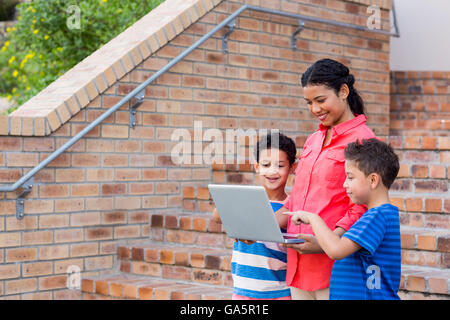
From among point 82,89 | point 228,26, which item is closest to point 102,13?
point 228,26

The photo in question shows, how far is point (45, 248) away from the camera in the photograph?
4.78 meters

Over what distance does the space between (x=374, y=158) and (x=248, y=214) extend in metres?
0.50

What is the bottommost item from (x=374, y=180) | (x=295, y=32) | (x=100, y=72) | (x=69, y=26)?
(x=374, y=180)

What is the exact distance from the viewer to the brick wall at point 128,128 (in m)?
4.71

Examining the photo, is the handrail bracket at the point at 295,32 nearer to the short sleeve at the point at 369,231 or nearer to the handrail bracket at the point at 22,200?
the handrail bracket at the point at 22,200

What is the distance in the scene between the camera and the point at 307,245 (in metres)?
2.62

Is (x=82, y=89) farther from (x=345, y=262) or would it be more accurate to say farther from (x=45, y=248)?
(x=345, y=262)

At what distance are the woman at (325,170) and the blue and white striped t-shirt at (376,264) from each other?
5.6 inches

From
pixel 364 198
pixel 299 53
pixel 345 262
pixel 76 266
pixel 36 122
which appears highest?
pixel 299 53

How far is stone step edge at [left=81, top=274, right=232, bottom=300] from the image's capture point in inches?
178

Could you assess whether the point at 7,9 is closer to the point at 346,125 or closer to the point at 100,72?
the point at 100,72
